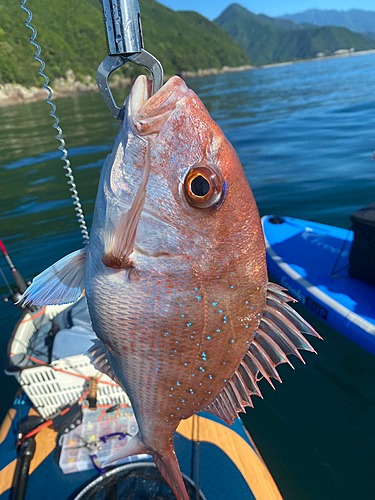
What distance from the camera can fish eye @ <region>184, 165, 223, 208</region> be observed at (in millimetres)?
1228

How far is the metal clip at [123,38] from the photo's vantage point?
1.04 m

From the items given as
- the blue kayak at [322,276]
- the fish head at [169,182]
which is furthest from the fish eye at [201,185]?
the blue kayak at [322,276]

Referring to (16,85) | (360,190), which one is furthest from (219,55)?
(360,190)

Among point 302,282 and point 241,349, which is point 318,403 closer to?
point 302,282

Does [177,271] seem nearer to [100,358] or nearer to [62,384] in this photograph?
[100,358]

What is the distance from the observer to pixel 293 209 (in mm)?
8820

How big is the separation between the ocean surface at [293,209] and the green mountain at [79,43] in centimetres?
516

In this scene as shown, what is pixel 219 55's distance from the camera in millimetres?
125062

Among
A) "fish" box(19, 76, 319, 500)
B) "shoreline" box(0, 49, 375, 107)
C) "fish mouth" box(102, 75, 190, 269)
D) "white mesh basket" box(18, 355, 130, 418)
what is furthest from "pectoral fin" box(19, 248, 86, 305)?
"shoreline" box(0, 49, 375, 107)

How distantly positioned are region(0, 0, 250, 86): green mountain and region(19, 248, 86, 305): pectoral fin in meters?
7.75

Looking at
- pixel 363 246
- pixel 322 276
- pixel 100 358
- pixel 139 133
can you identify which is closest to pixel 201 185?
pixel 139 133

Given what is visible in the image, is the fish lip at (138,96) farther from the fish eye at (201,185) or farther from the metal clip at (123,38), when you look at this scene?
the fish eye at (201,185)

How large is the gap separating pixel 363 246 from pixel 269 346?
3762 millimetres

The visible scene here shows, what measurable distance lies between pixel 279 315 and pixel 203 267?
505 mm
